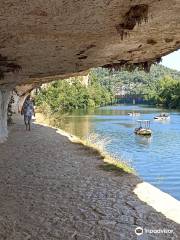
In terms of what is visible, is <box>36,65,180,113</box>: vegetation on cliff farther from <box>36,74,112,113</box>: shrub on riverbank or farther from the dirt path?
the dirt path

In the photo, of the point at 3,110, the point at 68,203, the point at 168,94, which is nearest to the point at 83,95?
the point at 168,94

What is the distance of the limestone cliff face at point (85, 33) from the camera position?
571 centimetres

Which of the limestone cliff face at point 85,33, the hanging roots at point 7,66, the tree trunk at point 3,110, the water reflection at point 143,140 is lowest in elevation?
the water reflection at point 143,140

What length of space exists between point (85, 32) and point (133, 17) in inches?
44.3

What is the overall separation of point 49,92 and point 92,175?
47.1 metres

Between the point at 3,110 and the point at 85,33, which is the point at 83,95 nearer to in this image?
the point at 3,110

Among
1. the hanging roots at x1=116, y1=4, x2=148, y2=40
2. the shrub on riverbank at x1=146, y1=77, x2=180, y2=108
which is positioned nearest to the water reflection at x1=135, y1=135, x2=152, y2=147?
the hanging roots at x1=116, y1=4, x2=148, y2=40

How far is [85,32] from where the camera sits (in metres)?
7.18

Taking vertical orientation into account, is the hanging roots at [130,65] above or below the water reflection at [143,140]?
above

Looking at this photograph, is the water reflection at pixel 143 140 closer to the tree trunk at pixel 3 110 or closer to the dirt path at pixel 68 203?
the tree trunk at pixel 3 110

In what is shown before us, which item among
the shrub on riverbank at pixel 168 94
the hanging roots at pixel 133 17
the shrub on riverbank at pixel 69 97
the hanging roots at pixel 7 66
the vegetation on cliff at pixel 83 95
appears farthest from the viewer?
the shrub on riverbank at pixel 168 94

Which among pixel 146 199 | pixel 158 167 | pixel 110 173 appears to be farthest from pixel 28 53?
pixel 158 167

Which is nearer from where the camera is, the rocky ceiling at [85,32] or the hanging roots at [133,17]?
the rocky ceiling at [85,32]

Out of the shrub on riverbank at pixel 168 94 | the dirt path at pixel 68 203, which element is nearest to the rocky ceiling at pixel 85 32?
the dirt path at pixel 68 203
